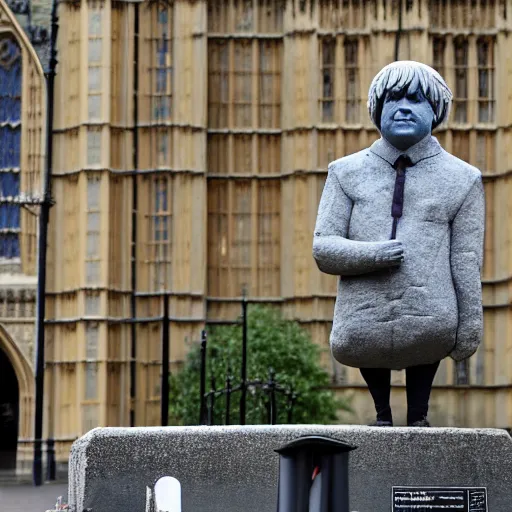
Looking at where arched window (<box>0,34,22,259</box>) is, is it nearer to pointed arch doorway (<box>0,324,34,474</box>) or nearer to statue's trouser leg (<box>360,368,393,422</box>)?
pointed arch doorway (<box>0,324,34,474</box>)

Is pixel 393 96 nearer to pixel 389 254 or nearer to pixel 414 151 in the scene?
pixel 414 151

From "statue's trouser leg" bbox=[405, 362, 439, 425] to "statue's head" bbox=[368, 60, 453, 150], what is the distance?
103 cm

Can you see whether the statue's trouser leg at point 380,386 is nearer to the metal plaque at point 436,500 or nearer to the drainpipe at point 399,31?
the metal plaque at point 436,500

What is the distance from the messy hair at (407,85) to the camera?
7984 mm

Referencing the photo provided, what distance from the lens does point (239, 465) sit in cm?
739

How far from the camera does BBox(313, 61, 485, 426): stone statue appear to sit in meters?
7.79

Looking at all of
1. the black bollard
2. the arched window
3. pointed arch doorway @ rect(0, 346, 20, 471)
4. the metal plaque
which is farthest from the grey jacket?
pointed arch doorway @ rect(0, 346, 20, 471)

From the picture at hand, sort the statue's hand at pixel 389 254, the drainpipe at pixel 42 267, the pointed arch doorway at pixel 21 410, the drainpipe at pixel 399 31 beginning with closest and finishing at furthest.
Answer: the statue's hand at pixel 389 254 → the drainpipe at pixel 42 267 → the pointed arch doorway at pixel 21 410 → the drainpipe at pixel 399 31

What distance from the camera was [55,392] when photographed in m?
42.1

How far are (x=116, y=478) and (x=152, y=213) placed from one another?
3544 cm

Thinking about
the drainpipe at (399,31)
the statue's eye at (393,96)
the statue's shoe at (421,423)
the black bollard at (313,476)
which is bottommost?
the black bollard at (313,476)

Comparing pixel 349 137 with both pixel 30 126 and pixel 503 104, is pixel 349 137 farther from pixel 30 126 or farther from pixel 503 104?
pixel 30 126

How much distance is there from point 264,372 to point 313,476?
33862 mm

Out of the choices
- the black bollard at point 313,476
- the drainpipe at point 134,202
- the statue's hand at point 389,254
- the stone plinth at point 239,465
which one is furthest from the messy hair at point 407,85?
the drainpipe at point 134,202
